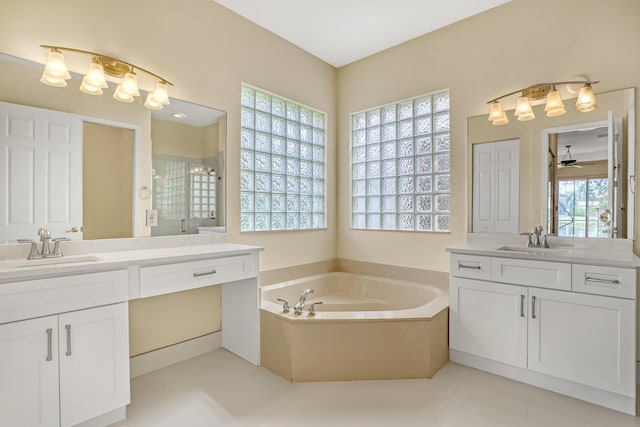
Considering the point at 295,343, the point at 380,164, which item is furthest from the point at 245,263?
the point at 380,164

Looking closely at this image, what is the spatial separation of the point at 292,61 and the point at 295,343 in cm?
247

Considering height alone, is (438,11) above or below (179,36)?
above

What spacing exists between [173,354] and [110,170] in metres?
1.29

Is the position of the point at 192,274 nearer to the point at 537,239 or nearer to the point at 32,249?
the point at 32,249

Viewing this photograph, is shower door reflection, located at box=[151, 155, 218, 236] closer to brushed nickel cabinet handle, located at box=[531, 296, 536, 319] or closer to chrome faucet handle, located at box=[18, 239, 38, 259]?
chrome faucet handle, located at box=[18, 239, 38, 259]

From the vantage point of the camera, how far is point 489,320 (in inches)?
79.7

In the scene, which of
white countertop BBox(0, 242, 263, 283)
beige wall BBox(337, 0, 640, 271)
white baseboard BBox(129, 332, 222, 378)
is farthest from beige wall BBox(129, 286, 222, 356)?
beige wall BBox(337, 0, 640, 271)

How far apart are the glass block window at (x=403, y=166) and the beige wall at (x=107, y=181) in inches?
83.0

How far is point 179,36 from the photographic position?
2.21m

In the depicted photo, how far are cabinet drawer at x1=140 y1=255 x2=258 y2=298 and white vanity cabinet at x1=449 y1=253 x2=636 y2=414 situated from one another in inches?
56.8

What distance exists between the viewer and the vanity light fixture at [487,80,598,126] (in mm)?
2051

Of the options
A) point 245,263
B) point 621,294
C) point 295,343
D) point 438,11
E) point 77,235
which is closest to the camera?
point 621,294

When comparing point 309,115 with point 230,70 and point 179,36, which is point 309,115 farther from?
point 179,36

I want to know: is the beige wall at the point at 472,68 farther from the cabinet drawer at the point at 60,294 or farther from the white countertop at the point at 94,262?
the cabinet drawer at the point at 60,294
